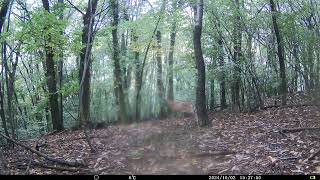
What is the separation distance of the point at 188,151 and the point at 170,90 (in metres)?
2.33

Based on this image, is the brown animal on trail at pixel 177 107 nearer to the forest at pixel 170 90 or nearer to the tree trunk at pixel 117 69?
the forest at pixel 170 90

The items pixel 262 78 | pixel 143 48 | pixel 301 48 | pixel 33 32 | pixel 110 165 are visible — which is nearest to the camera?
pixel 110 165

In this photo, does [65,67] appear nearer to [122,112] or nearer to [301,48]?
[301,48]

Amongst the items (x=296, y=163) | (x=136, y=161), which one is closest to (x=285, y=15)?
(x=296, y=163)

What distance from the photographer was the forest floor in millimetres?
6633

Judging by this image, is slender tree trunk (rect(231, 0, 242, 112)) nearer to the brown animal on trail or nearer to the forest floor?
the forest floor

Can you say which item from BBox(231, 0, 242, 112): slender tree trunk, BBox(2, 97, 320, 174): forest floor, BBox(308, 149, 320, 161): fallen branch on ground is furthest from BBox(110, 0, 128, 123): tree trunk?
BBox(231, 0, 242, 112): slender tree trunk

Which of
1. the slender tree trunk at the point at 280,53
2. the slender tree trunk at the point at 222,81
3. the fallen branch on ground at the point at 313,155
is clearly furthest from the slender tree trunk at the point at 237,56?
the fallen branch on ground at the point at 313,155

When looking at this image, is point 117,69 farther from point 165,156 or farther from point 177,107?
point 165,156

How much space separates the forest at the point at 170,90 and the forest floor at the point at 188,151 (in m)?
0.03

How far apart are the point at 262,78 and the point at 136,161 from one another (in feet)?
32.0

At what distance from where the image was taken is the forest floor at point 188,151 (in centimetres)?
663

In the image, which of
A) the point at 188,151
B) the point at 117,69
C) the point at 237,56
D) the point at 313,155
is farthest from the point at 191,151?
the point at 237,56

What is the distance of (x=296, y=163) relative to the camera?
22.1 ft
